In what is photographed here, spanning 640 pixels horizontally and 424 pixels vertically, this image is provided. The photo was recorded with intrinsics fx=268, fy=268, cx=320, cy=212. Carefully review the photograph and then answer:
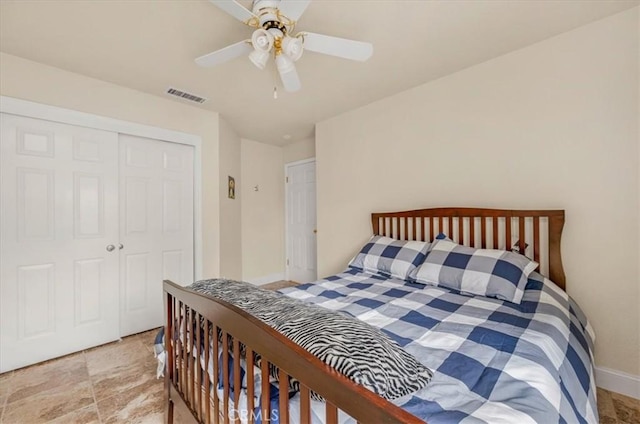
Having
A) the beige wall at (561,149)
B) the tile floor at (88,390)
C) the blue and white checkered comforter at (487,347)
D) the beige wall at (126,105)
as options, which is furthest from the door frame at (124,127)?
the beige wall at (561,149)

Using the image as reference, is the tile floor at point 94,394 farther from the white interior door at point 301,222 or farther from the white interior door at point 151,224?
the white interior door at point 301,222

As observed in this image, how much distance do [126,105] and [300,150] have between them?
2410mm

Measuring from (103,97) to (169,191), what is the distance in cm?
102

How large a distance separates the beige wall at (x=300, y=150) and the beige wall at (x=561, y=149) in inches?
66.0

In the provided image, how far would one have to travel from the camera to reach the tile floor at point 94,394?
1.58 meters

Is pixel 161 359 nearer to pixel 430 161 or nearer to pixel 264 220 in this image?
pixel 430 161

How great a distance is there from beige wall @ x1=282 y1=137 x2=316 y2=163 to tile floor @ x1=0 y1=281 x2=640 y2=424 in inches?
126

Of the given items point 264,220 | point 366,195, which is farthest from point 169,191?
point 366,195

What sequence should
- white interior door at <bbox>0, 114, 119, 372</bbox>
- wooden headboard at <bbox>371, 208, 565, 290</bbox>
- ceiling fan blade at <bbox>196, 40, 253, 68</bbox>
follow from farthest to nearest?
white interior door at <bbox>0, 114, 119, 372</bbox> < wooden headboard at <bbox>371, 208, 565, 290</bbox> < ceiling fan blade at <bbox>196, 40, 253, 68</bbox>

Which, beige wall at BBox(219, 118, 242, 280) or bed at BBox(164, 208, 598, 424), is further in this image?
beige wall at BBox(219, 118, 242, 280)

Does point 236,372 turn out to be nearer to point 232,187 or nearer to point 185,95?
point 185,95

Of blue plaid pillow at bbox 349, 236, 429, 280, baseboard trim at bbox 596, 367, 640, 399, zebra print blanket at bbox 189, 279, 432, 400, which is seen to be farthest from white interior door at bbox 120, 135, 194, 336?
baseboard trim at bbox 596, 367, 640, 399

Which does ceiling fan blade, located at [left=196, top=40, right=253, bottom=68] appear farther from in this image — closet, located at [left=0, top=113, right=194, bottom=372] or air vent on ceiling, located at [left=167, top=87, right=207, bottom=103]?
closet, located at [left=0, top=113, right=194, bottom=372]

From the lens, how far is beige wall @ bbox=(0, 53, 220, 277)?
2121 millimetres
